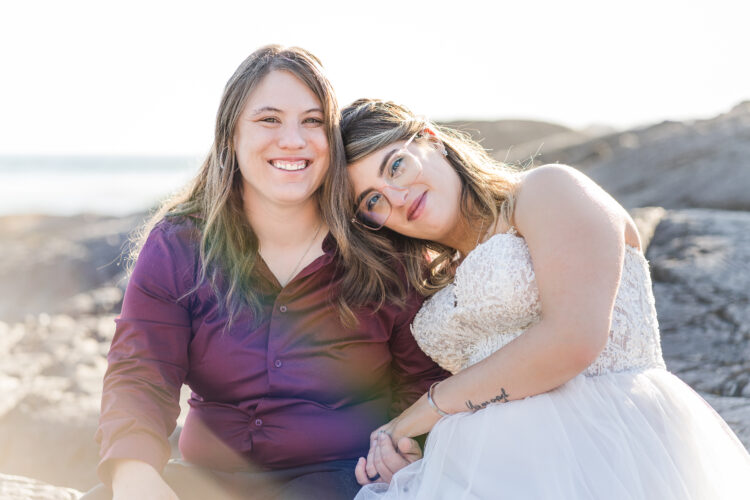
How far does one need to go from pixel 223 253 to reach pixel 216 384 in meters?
0.50

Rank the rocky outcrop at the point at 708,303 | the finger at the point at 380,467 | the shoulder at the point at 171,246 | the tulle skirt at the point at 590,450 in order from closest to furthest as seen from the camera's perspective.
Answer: the tulle skirt at the point at 590,450
the finger at the point at 380,467
the shoulder at the point at 171,246
the rocky outcrop at the point at 708,303

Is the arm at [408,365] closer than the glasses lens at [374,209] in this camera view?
No

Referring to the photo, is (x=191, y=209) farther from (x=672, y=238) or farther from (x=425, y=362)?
(x=672, y=238)

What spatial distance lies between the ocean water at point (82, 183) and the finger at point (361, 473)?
15585 mm

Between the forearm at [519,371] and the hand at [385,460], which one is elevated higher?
the forearm at [519,371]

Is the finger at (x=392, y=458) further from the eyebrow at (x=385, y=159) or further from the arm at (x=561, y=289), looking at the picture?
the eyebrow at (x=385, y=159)

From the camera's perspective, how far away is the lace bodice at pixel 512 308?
88.7 inches

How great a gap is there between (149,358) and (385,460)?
0.90 m

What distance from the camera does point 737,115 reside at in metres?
6.79

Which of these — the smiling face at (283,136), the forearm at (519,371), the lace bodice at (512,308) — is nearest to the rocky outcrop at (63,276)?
the smiling face at (283,136)

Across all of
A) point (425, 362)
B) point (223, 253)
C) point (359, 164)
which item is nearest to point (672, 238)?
point (425, 362)

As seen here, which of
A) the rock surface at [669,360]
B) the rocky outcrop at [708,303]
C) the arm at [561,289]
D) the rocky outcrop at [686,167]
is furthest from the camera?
→ the rocky outcrop at [686,167]

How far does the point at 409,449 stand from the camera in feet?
7.92

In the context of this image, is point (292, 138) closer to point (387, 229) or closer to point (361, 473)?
point (387, 229)
